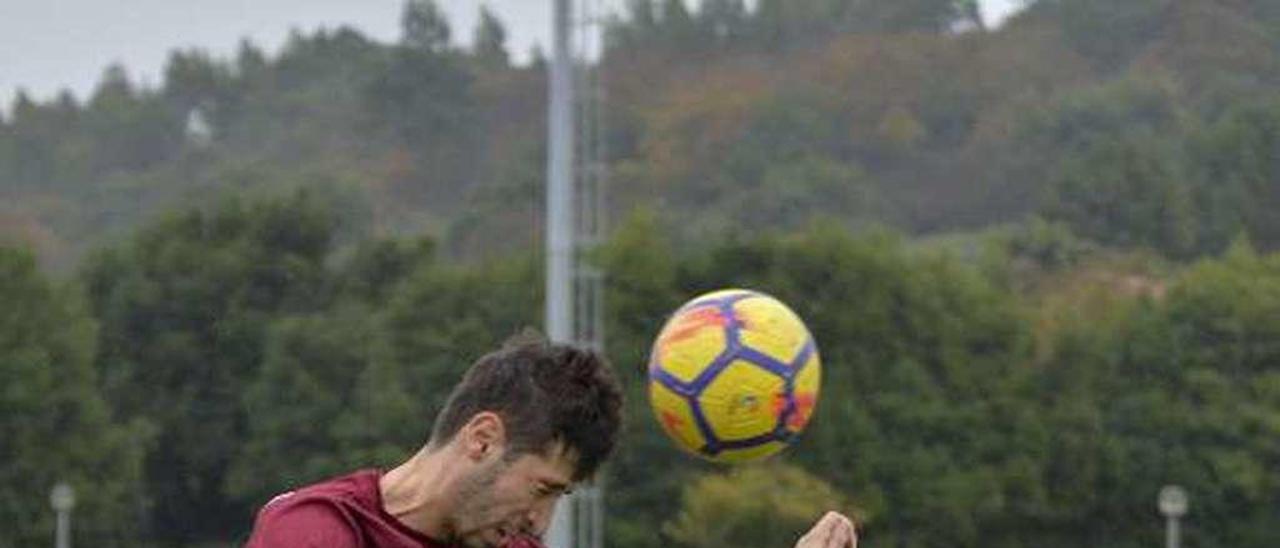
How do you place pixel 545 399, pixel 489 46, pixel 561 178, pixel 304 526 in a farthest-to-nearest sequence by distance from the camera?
pixel 489 46, pixel 561 178, pixel 545 399, pixel 304 526

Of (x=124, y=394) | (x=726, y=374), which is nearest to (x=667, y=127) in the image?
(x=124, y=394)

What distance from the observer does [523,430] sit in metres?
4.27

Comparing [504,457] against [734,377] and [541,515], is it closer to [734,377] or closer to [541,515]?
[541,515]

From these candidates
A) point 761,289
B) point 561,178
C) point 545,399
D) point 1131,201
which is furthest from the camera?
point 1131,201

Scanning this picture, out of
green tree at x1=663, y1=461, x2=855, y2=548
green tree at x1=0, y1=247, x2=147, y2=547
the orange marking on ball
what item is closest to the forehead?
the orange marking on ball

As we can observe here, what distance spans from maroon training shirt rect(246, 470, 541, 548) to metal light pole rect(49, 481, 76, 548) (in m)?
34.8

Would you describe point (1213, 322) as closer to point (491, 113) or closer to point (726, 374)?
point (726, 374)

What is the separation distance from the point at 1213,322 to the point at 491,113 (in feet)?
159

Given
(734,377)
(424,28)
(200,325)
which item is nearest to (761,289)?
(200,325)

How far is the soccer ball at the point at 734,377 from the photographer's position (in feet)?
44.0

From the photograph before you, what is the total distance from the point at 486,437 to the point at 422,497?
11 centimetres

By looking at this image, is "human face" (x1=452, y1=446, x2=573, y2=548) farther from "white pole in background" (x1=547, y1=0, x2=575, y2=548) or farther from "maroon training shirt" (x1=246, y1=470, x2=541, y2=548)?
"white pole in background" (x1=547, y1=0, x2=575, y2=548)

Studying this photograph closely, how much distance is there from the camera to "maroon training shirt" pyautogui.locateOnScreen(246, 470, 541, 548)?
13.4ft

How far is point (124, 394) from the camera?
5200 centimetres
